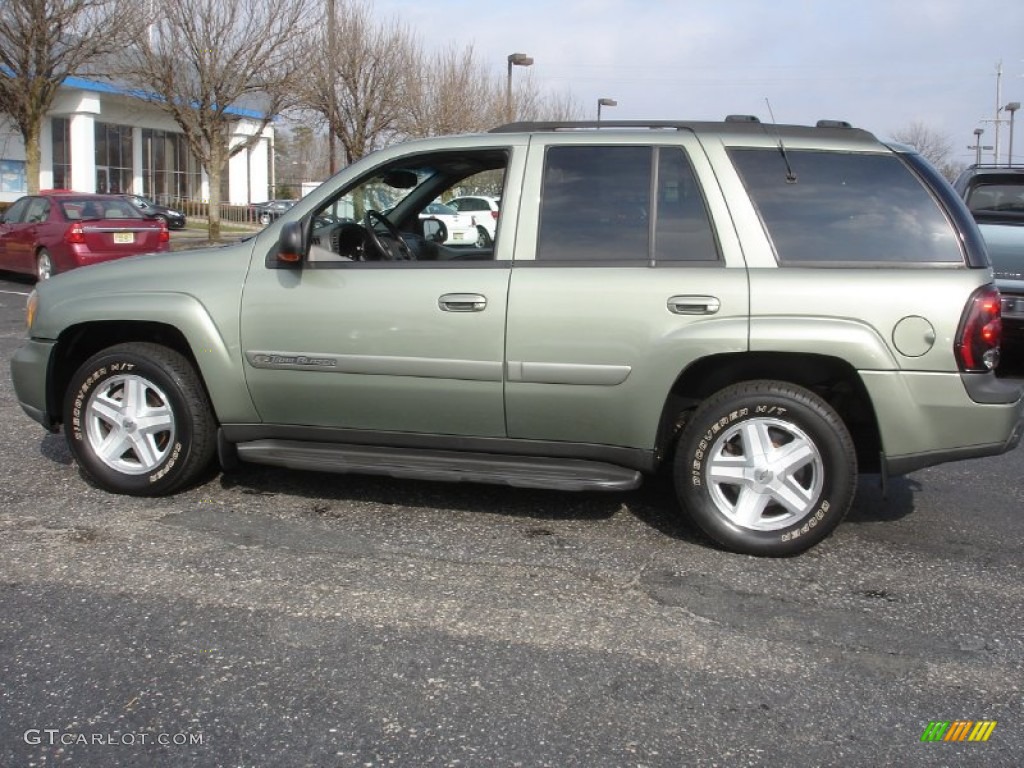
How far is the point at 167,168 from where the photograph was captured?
138ft

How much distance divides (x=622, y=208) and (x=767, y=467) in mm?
1286

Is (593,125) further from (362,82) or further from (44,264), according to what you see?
(362,82)

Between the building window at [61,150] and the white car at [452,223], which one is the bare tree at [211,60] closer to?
the building window at [61,150]

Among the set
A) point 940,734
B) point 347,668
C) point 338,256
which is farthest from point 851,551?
point 338,256

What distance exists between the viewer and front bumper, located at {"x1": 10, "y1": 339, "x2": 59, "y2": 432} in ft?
16.2

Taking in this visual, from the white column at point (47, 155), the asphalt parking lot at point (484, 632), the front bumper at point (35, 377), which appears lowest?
the asphalt parking lot at point (484, 632)

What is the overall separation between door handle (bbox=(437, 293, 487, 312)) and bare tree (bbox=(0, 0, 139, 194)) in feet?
70.3

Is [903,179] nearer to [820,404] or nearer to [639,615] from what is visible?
[820,404]

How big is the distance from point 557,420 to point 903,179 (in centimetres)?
178

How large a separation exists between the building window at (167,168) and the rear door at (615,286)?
3956 cm

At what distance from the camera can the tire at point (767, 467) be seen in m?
4.14

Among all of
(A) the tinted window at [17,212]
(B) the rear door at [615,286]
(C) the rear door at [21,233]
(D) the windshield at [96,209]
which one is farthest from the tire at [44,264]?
(B) the rear door at [615,286]

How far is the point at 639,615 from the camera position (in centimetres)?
365

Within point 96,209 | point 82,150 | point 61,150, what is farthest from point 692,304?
point 61,150
